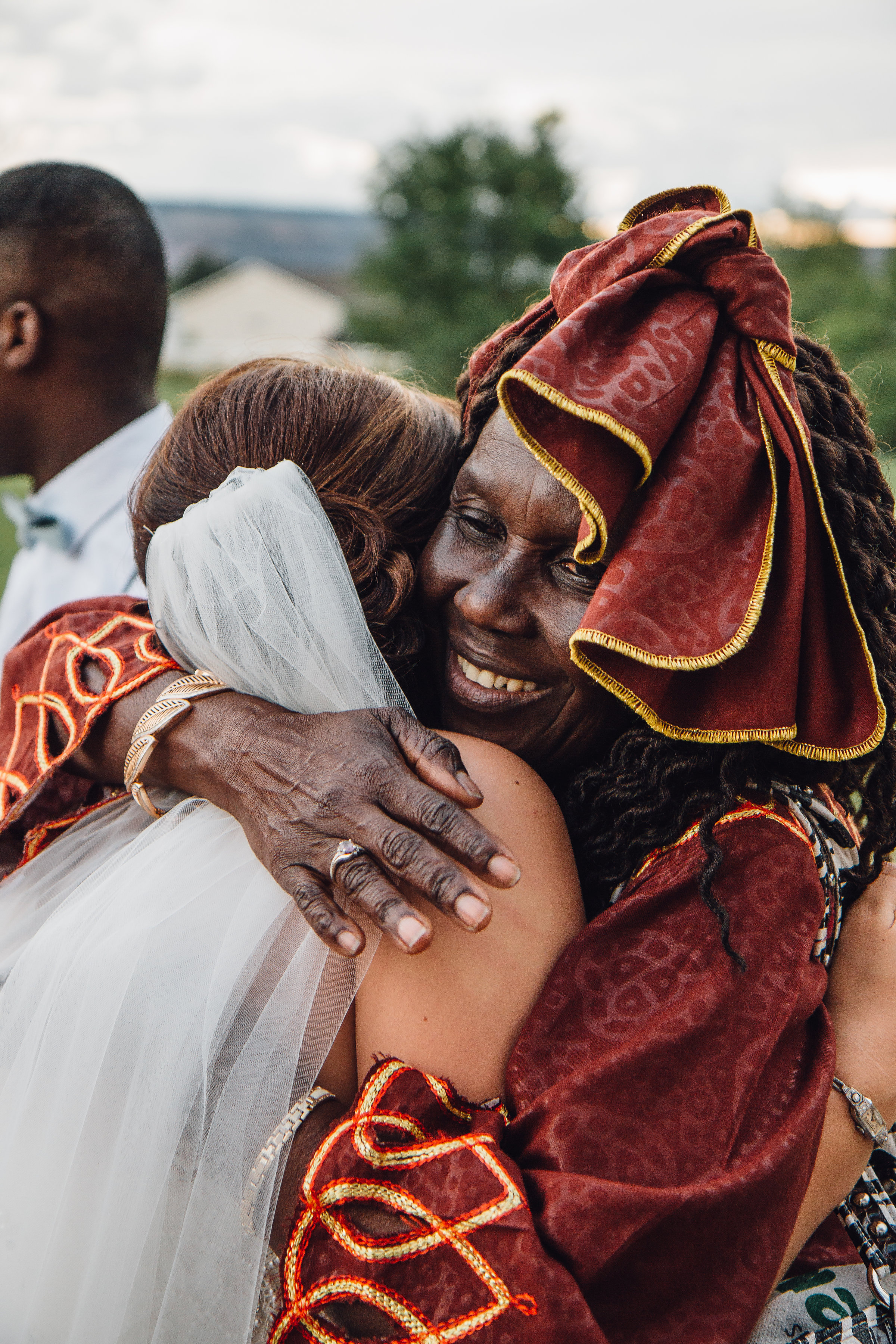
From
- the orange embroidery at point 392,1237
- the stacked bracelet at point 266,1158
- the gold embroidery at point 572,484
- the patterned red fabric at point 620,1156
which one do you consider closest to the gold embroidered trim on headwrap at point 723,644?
the gold embroidery at point 572,484

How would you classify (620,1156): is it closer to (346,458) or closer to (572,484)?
(572,484)

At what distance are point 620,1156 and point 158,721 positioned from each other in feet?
3.25

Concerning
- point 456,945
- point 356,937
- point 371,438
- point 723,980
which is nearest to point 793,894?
point 723,980

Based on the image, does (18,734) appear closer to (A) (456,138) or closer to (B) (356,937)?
(B) (356,937)

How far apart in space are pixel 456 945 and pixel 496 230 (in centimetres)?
3795

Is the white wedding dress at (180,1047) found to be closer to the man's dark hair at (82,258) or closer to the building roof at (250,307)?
the man's dark hair at (82,258)

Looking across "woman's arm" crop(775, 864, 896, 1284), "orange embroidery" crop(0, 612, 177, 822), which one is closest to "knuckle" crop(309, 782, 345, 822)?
"orange embroidery" crop(0, 612, 177, 822)

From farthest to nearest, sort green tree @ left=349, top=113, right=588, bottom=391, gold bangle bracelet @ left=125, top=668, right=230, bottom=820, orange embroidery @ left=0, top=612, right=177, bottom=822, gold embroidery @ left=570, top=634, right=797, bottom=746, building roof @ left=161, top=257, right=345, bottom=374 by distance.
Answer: building roof @ left=161, top=257, right=345, bottom=374 < green tree @ left=349, top=113, right=588, bottom=391 < orange embroidery @ left=0, top=612, right=177, bottom=822 < gold bangle bracelet @ left=125, top=668, right=230, bottom=820 < gold embroidery @ left=570, top=634, right=797, bottom=746

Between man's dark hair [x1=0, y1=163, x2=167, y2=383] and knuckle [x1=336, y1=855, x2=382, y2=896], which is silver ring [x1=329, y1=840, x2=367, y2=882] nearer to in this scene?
knuckle [x1=336, y1=855, x2=382, y2=896]

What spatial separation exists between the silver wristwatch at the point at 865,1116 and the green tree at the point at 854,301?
14607 millimetres

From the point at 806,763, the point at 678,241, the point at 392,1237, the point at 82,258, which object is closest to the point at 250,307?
the point at 82,258

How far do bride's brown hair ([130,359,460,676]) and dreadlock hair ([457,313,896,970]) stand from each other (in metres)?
0.23

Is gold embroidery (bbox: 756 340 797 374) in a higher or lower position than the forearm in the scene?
higher

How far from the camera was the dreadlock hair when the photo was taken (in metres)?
1.67
